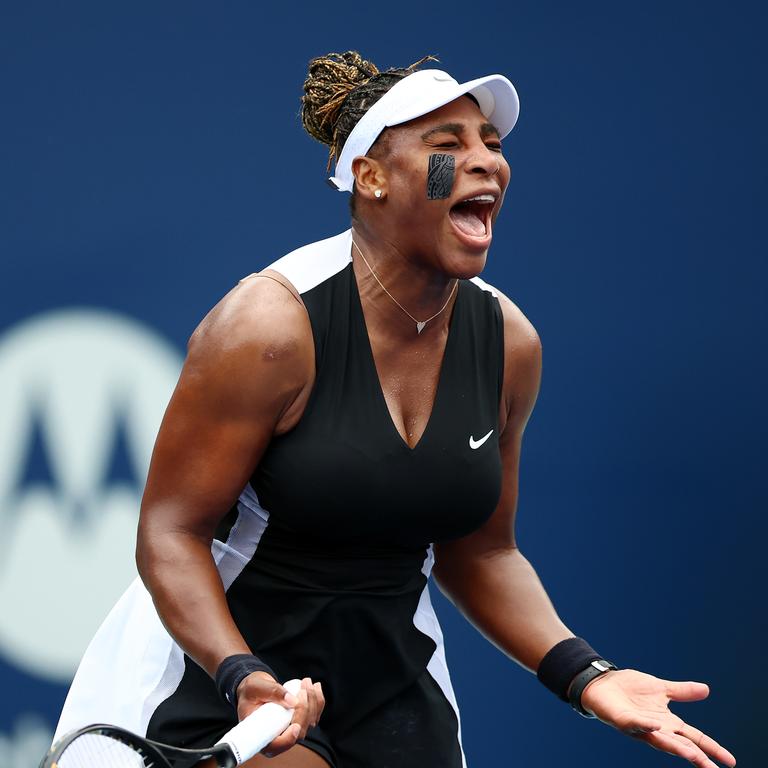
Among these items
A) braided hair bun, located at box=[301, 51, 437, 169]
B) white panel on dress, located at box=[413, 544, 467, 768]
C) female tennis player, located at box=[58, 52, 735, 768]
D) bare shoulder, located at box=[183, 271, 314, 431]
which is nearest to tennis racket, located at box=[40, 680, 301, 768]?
female tennis player, located at box=[58, 52, 735, 768]

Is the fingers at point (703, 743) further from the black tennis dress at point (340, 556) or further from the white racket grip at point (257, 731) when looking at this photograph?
the white racket grip at point (257, 731)

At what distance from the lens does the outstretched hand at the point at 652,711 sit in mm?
1942

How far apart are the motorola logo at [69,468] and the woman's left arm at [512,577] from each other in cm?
103

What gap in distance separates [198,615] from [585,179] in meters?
1.82

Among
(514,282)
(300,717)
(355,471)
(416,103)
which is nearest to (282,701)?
(300,717)

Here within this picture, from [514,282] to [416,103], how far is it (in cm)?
132

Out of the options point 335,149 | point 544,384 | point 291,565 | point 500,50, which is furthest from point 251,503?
point 500,50

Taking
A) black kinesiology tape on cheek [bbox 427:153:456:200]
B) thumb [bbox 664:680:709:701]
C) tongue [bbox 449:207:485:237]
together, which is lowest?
thumb [bbox 664:680:709:701]

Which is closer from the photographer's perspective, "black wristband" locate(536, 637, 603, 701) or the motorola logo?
"black wristband" locate(536, 637, 603, 701)

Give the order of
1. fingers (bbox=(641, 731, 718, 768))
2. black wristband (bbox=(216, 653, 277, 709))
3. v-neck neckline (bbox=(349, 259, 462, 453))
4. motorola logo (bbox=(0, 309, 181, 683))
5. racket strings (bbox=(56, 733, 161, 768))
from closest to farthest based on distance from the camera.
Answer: racket strings (bbox=(56, 733, 161, 768)), black wristband (bbox=(216, 653, 277, 709)), fingers (bbox=(641, 731, 718, 768)), v-neck neckline (bbox=(349, 259, 462, 453)), motorola logo (bbox=(0, 309, 181, 683))

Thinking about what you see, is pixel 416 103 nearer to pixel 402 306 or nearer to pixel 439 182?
pixel 439 182

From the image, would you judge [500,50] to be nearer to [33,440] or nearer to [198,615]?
[33,440]

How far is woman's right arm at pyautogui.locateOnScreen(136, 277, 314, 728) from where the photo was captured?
1.94m

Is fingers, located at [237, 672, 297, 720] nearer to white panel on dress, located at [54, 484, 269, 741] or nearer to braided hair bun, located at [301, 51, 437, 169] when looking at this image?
white panel on dress, located at [54, 484, 269, 741]
